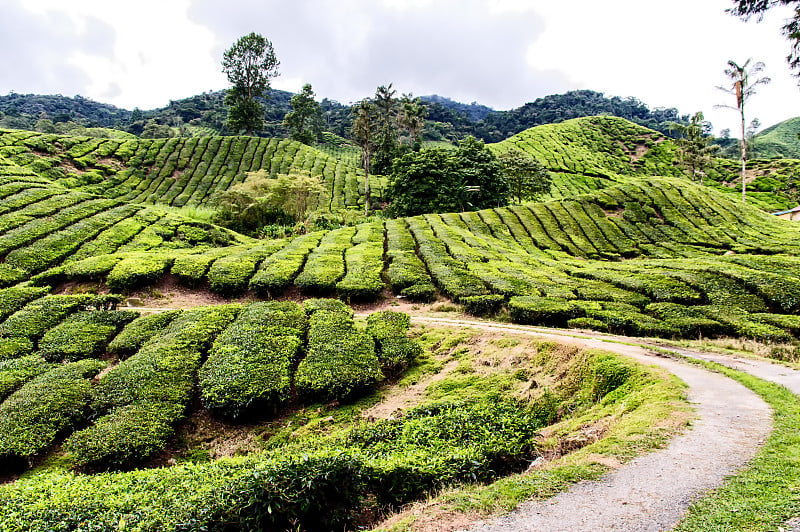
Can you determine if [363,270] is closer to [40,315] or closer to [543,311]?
[543,311]

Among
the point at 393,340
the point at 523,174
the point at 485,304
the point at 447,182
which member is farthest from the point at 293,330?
the point at 523,174

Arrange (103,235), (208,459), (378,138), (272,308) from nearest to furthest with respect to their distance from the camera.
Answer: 1. (208,459)
2. (272,308)
3. (103,235)
4. (378,138)

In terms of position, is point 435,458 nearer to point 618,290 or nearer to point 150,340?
point 150,340

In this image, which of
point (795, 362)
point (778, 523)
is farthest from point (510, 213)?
point (778, 523)

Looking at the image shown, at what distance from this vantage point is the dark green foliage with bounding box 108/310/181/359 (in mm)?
10812

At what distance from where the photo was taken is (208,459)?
Result: 789 cm

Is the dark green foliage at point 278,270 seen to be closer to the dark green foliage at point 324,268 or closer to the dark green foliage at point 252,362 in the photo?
the dark green foliage at point 324,268

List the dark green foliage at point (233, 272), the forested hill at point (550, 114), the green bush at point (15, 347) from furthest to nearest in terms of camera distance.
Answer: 1. the forested hill at point (550, 114)
2. the dark green foliage at point (233, 272)
3. the green bush at point (15, 347)

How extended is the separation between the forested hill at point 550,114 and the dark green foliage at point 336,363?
291 feet

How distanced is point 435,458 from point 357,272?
39.1 ft

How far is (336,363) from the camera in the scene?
32.8ft

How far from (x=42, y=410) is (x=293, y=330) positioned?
18.2 ft

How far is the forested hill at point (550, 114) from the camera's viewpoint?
103m

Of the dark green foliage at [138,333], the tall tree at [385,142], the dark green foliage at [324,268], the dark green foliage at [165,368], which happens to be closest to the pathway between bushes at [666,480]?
the dark green foliage at [165,368]
